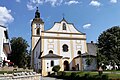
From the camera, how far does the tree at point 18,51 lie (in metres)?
72.7

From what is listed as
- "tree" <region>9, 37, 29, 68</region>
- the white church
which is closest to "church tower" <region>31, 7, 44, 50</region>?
"tree" <region>9, 37, 29, 68</region>

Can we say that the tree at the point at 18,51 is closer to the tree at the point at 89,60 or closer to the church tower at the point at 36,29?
the church tower at the point at 36,29

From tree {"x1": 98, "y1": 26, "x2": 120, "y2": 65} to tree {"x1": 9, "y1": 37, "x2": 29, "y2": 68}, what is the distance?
3107cm

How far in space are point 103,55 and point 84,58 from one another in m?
4.67

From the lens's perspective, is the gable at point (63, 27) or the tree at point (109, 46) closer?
the tree at point (109, 46)

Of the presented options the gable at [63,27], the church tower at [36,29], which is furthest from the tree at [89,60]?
the church tower at [36,29]

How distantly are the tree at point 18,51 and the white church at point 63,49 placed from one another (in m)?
18.7

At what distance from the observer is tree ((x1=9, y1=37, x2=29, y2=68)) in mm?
72700

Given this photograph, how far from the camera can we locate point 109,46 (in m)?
51.7

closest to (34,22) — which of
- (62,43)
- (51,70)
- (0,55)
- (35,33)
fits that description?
(35,33)

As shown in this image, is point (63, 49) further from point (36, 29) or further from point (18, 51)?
point (18, 51)

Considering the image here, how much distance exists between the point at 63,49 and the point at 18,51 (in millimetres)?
23978

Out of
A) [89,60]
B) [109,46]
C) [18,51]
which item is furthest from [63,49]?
[18,51]

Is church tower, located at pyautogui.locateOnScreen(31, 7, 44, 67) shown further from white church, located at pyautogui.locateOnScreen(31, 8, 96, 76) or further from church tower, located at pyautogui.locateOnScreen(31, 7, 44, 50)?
white church, located at pyautogui.locateOnScreen(31, 8, 96, 76)
